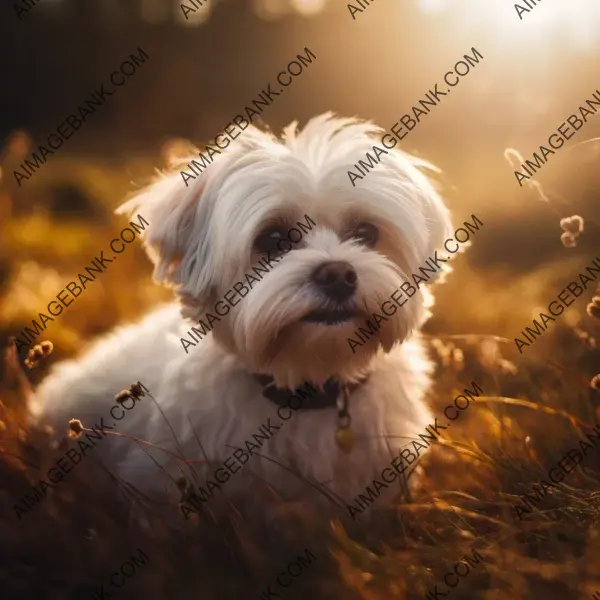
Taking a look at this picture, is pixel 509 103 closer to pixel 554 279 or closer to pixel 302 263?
pixel 554 279

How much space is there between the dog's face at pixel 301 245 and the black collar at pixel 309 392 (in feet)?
0.28

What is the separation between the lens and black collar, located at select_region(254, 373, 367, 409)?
11.8 ft

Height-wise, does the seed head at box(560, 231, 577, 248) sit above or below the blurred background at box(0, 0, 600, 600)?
below

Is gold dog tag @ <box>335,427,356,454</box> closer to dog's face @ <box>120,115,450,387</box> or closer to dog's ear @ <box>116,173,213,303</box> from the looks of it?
dog's face @ <box>120,115,450,387</box>

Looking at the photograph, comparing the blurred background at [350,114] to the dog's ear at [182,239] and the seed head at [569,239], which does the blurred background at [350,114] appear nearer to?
the seed head at [569,239]

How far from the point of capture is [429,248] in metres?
3.77

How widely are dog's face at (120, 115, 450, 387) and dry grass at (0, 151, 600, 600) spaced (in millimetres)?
→ 549

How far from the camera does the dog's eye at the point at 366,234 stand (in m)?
3.49

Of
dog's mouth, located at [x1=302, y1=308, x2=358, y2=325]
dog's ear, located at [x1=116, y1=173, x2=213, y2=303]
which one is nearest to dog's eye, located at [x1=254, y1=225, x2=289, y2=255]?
dog's ear, located at [x1=116, y1=173, x2=213, y2=303]

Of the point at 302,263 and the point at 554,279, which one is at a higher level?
the point at 554,279

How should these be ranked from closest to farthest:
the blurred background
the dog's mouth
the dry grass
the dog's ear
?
the dry grass
the dog's mouth
the dog's ear
the blurred background

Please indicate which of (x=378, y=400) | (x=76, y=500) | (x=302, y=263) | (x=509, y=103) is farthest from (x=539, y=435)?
(x=509, y=103)

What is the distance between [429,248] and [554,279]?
1761 mm

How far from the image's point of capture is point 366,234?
3508mm
